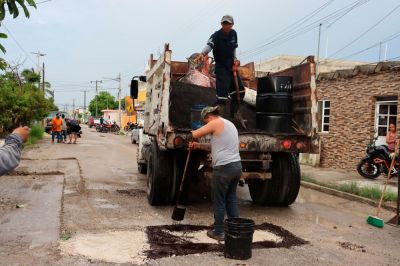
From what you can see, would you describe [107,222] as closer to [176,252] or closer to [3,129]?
[176,252]

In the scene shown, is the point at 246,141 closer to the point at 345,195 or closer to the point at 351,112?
the point at 345,195

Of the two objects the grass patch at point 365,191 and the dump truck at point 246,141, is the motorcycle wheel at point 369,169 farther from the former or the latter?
the dump truck at point 246,141

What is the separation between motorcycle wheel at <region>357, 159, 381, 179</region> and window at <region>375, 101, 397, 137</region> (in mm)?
1746

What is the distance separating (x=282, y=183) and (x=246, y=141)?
4.75 feet

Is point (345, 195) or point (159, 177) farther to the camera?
point (345, 195)

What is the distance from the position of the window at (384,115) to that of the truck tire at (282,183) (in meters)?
6.55

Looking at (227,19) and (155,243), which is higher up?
(227,19)

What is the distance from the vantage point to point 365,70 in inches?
545

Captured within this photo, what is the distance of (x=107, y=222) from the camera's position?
661 centimetres

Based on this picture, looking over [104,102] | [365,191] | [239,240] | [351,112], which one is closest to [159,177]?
[239,240]

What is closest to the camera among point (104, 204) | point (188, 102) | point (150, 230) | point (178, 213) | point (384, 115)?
point (150, 230)

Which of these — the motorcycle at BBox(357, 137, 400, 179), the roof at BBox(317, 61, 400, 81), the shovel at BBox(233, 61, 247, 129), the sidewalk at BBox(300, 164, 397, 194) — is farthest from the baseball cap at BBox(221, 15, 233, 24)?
the roof at BBox(317, 61, 400, 81)

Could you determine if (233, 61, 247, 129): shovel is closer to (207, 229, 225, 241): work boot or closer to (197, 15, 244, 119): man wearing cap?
(197, 15, 244, 119): man wearing cap

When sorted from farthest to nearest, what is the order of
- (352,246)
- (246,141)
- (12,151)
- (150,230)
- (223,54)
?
(223,54)
(246,141)
(150,230)
(352,246)
(12,151)
